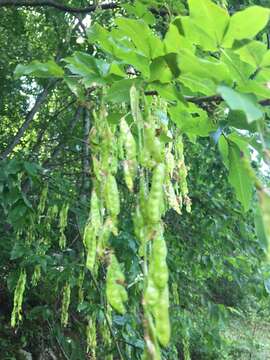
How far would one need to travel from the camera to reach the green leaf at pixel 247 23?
0.64 metres

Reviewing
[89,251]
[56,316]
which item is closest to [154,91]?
[89,251]

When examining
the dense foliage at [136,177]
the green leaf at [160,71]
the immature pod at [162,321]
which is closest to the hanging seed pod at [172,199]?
the dense foliage at [136,177]

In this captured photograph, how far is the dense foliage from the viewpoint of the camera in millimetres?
673

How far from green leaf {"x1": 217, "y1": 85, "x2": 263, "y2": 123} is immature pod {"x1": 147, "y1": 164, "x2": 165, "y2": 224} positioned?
0.14m

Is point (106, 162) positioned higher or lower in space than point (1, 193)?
lower

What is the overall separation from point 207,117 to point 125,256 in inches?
49.1

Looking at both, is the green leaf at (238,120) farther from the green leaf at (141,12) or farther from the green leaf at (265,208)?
the green leaf at (141,12)

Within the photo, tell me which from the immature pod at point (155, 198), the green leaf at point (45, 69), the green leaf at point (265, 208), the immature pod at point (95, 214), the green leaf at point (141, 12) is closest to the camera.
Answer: the green leaf at point (265, 208)

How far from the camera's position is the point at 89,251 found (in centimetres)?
76

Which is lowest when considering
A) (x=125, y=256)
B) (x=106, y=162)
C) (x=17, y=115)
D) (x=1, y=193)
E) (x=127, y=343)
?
(x=127, y=343)

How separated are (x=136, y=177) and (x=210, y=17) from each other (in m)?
0.34

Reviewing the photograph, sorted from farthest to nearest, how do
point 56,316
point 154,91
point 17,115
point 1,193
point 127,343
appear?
point 17,115, point 56,316, point 127,343, point 1,193, point 154,91

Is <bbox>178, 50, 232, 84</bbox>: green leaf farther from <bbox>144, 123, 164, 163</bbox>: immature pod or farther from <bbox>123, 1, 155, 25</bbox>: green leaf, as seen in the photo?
<bbox>123, 1, 155, 25</bbox>: green leaf

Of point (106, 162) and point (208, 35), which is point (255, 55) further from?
point (106, 162)
